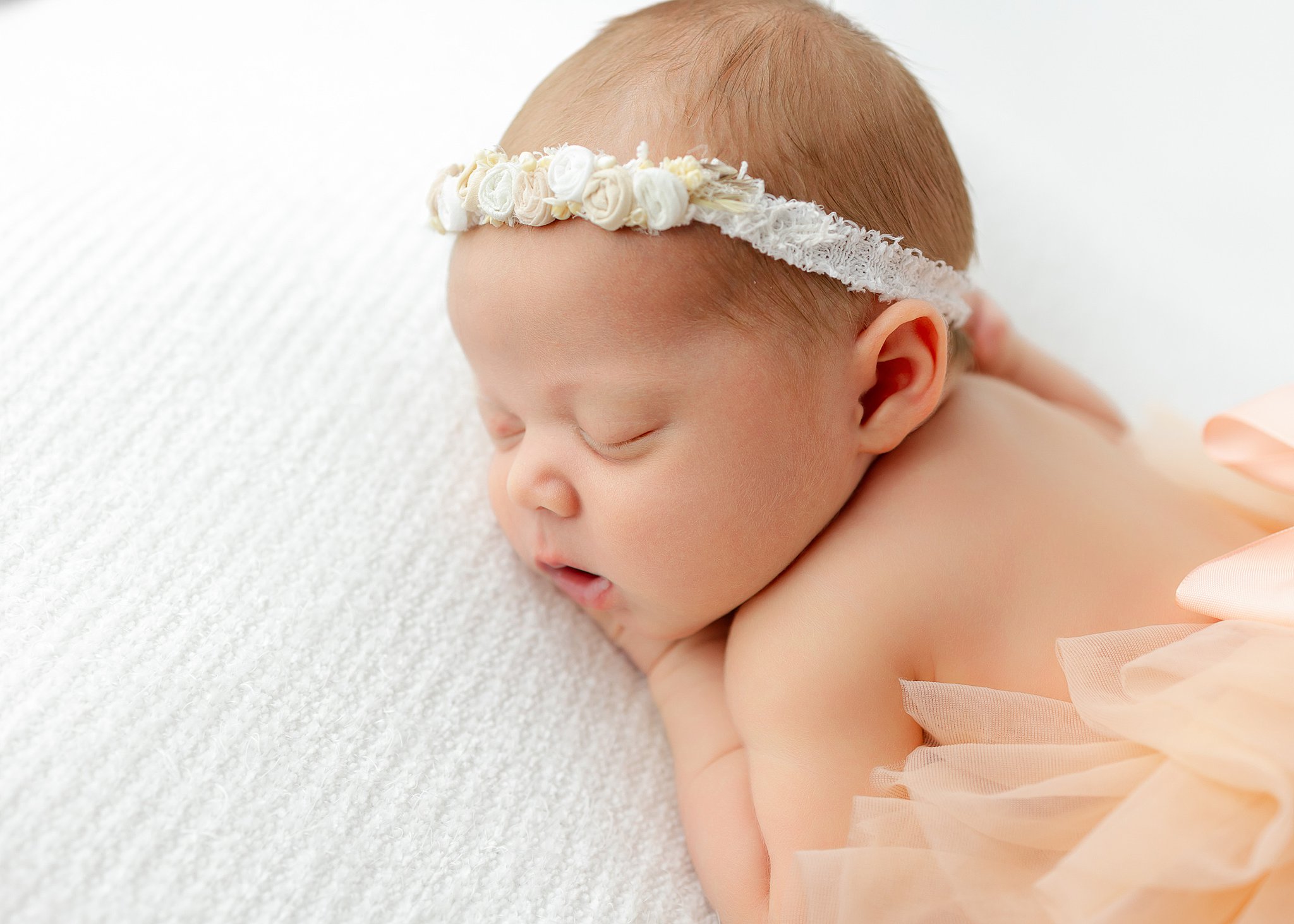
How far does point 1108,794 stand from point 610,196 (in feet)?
2.24

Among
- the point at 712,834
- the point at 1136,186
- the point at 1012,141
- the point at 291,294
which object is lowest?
the point at 712,834

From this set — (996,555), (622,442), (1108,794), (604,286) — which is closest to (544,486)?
(622,442)

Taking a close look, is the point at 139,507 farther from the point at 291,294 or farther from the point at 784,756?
the point at 784,756

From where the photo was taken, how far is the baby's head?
3.28 feet

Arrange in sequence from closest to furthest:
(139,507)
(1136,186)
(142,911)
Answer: (142,911)
(139,507)
(1136,186)

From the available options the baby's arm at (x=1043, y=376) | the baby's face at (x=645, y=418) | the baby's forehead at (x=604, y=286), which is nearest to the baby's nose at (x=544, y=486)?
the baby's face at (x=645, y=418)

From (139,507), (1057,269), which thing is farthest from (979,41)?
(139,507)

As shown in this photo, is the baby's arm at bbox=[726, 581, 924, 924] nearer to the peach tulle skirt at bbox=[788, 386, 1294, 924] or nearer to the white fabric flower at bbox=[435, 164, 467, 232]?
the peach tulle skirt at bbox=[788, 386, 1294, 924]

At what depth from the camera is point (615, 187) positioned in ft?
3.14

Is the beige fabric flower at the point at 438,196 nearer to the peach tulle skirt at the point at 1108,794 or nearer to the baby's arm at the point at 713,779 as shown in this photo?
the baby's arm at the point at 713,779

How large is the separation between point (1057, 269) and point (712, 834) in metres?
1.19

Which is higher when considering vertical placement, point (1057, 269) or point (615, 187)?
point (615, 187)

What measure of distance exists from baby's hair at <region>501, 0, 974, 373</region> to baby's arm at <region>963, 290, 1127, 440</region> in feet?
1.50

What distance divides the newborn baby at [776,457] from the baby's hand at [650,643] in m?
0.07
